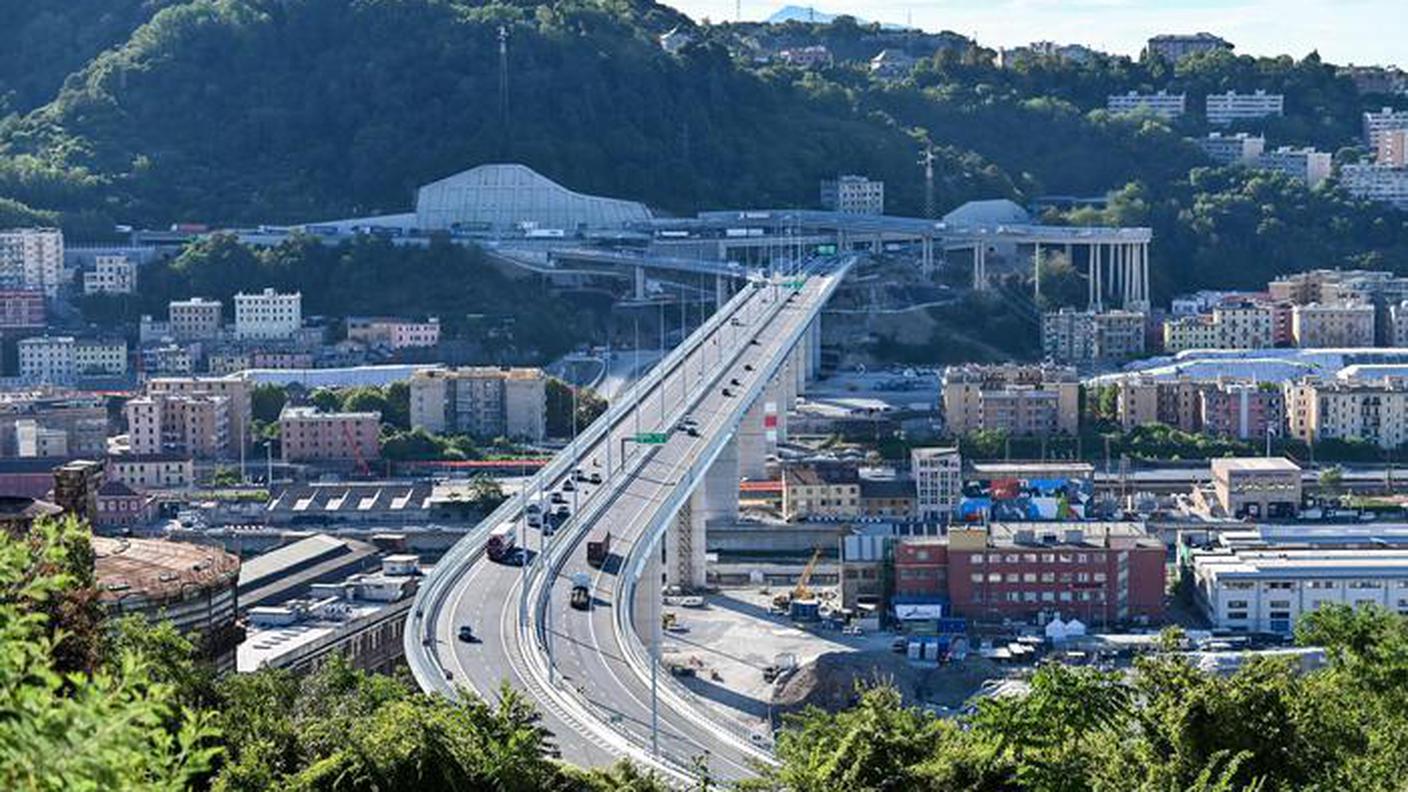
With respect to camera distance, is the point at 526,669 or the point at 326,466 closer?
the point at 526,669

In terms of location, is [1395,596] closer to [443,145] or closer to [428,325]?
[428,325]

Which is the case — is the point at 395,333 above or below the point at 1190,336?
above

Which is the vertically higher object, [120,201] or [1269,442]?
[120,201]

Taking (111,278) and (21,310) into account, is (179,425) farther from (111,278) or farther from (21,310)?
(111,278)

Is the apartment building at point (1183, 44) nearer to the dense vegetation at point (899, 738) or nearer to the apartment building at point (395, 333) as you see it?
the apartment building at point (395, 333)

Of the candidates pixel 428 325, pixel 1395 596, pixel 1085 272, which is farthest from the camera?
pixel 1085 272

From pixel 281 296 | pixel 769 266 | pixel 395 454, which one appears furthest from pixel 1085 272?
pixel 395 454

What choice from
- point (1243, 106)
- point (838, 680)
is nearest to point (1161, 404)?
point (838, 680)

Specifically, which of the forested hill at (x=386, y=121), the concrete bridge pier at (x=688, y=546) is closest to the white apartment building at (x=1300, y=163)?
the forested hill at (x=386, y=121)
